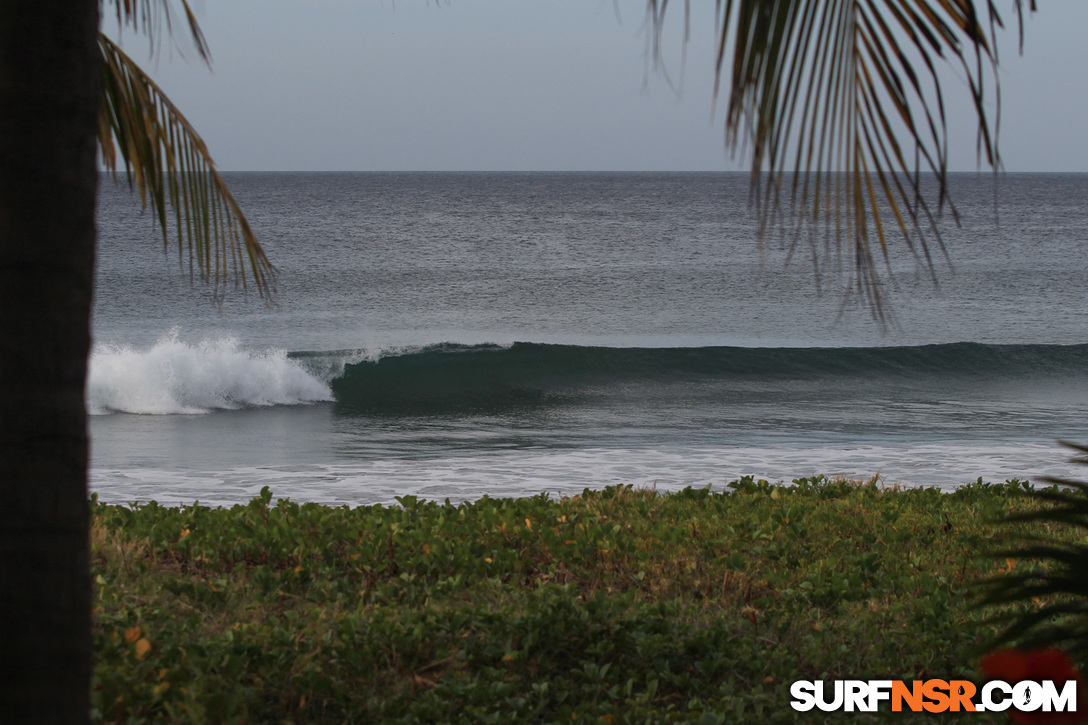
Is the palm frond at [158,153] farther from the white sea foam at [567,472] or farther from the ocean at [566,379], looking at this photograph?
the white sea foam at [567,472]

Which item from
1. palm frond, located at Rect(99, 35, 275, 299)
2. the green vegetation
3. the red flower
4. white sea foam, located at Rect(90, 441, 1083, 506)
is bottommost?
white sea foam, located at Rect(90, 441, 1083, 506)

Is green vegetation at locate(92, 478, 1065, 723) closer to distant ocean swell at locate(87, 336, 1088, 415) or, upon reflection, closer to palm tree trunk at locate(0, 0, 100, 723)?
palm tree trunk at locate(0, 0, 100, 723)

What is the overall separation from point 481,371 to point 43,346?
17.3 m

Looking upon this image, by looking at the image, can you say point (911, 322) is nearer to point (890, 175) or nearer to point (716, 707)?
Answer: point (716, 707)

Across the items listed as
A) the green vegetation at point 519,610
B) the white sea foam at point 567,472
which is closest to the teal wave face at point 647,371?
the white sea foam at point 567,472

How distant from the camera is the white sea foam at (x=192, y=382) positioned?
1597cm

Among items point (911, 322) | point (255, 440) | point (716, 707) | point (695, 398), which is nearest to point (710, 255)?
point (911, 322)

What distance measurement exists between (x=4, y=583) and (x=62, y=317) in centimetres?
58

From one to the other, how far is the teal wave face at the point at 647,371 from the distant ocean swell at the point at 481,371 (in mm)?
22

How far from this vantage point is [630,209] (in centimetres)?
8100

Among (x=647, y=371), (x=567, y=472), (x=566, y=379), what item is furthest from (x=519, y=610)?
(x=647, y=371)

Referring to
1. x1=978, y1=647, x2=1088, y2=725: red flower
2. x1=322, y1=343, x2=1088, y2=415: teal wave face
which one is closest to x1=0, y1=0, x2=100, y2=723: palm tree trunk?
x1=978, y1=647, x2=1088, y2=725: red flower

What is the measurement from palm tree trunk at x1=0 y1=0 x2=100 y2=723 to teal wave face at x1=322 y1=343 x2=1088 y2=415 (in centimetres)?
1421

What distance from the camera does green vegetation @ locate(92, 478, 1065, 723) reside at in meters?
3.34
